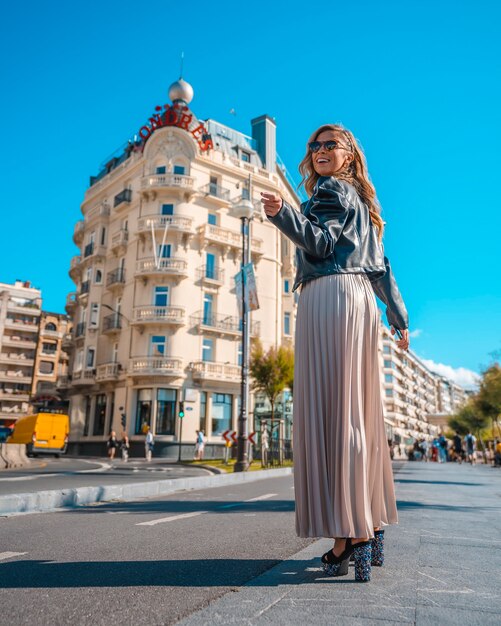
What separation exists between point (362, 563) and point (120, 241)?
3841 cm

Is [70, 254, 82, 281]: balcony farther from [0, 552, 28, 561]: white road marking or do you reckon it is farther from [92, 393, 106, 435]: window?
[0, 552, 28, 561]: white road marking

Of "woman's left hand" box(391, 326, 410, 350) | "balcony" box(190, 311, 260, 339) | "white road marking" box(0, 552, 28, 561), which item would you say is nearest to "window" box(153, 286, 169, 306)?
"balcony" box(190, 311, 260, 339)

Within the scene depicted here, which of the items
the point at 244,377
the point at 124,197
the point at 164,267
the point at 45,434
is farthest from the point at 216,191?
the point at 244,377

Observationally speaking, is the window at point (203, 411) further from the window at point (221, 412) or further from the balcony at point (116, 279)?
the balcony at point (116, 279)

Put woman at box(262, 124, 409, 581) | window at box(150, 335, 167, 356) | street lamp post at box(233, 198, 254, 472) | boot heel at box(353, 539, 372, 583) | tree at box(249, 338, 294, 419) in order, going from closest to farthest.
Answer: boot heel at box(353, 539, 372, 583) < woman at box(262, 124, 409, 581) < street lamp post at box(233, 198, 254, 472) < tree at box(249, 338, 294, 419) < window at box(150, 335, 167, 356)

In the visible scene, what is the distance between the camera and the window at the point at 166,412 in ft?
110

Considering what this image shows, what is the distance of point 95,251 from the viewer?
41406mm

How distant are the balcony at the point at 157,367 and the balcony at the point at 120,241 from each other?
9.45m

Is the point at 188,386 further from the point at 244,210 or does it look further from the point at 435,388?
the point at 435,388

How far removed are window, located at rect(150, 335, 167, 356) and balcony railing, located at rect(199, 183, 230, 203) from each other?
1128 centimetres

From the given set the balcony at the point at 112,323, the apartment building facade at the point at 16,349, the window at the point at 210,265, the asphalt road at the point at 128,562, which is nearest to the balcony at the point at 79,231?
the balcony at the point at 112,323

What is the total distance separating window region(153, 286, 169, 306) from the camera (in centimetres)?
3616

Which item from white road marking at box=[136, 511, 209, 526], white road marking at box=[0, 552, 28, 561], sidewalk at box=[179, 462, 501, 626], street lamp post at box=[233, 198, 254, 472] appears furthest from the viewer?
street lamp post at box=[233, 198, 254, 472]

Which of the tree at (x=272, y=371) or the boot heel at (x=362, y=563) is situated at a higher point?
the tree at (x=272, y=371)
